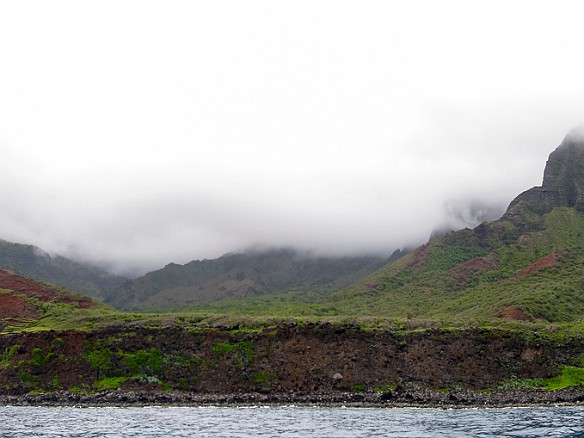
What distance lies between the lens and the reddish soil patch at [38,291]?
589ft

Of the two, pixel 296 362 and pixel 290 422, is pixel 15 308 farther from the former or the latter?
pixel 290 422

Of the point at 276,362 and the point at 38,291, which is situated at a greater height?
the point at 38,291

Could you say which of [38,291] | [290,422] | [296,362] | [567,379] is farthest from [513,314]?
[38,291]

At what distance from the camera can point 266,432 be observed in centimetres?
6475

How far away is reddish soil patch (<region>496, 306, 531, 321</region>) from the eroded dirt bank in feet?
101

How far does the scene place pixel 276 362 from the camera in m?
122

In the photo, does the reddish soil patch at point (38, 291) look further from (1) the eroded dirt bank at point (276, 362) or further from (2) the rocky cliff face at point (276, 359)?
(1) the eroded dirt bank at point (276, 362)

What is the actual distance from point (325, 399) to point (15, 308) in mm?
96791

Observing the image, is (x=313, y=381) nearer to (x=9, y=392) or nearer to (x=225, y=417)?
(x=225, y=417)

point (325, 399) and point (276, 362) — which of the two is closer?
point (325, 399)

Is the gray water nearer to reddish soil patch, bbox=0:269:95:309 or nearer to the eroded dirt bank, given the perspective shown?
the eroded dirt bank

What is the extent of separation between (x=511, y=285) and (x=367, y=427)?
145 meters

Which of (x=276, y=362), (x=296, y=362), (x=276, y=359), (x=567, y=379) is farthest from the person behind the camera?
(x=276, y=359)

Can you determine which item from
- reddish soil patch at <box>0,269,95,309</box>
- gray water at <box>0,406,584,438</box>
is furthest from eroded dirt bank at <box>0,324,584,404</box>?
reddish soil patch at <box>0,269,95,309</box>
